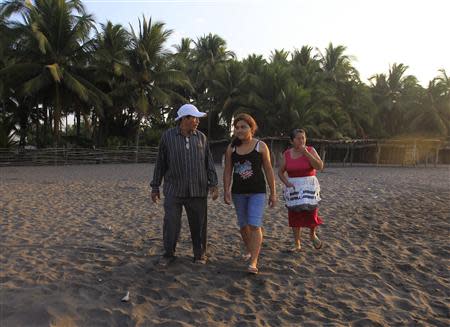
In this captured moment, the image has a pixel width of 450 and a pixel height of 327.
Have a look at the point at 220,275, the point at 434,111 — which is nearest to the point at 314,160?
the point at 220,275

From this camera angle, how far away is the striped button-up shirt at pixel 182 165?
12.8 feet

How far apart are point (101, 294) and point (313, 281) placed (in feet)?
5.82

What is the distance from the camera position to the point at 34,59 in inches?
844

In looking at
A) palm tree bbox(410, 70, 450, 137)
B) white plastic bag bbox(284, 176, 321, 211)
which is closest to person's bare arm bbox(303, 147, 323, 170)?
white plastic bag bbox(284, 176, 321, 211)

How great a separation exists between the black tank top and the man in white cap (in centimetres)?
28

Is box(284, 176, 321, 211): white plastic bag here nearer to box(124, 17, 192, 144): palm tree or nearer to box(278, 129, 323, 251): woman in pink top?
box(278, 129, 323, 251): woman in pink top

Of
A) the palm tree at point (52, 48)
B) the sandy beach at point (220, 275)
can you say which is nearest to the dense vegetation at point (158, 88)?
the palm tree at point (52, 48)

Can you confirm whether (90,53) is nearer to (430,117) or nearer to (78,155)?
(78,155)

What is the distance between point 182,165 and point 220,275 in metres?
1.04

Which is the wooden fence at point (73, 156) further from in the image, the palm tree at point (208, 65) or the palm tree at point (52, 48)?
the palm tree at point (208, 65)

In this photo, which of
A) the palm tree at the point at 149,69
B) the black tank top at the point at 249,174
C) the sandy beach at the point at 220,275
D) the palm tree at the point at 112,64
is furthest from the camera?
the palm tree at the point at 149,69

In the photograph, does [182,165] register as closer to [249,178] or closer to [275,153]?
[249,178]

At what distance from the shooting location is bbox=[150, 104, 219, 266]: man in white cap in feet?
12.8

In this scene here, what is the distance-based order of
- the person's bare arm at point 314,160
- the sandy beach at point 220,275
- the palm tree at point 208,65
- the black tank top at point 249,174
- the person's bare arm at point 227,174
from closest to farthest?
the sandy beach at point 220,275
the black tank top at point 249,174
the person's bare arm at point 227,174
the person's bare arm at point 314,160
the palm tree at point 208,65
